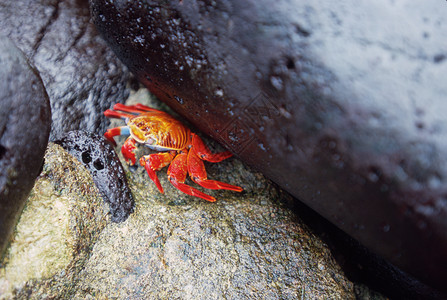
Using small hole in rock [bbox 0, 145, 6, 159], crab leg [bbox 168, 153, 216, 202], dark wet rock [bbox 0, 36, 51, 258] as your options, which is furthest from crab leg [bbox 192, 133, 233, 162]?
small hole in rock [bbox 0, 145, 6, 159]

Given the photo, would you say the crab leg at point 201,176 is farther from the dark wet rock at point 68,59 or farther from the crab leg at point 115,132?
the dark wet rock at point 68,59

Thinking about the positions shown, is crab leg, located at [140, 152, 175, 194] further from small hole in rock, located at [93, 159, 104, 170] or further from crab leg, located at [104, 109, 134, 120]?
crab leg, located at [104, 109, 134, 120]

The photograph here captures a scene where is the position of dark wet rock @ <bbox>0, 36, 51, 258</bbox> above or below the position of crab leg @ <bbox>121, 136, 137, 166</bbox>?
above

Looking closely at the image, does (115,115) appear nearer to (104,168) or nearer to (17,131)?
(104,168)

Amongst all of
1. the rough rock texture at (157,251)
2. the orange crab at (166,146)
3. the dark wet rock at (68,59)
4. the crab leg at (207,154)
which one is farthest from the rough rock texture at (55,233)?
the crab leg at (207,154)

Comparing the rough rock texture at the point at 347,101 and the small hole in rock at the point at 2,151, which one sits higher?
the rough rock texture at the point at 347,101

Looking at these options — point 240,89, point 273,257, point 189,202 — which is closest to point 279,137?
point 240,89

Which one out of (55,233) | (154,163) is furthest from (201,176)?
(55,233)
